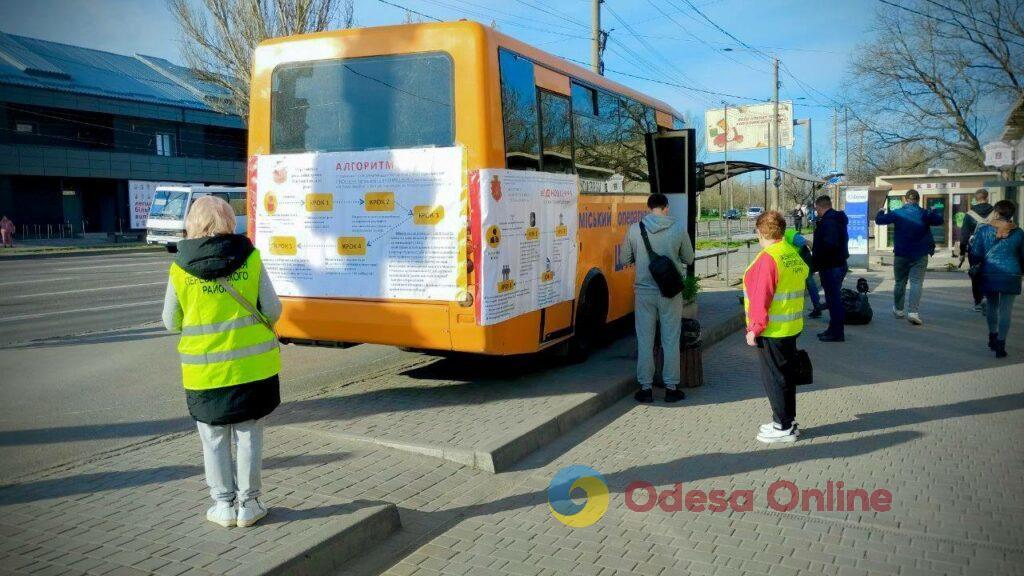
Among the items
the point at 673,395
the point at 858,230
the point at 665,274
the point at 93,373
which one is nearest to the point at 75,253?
the point at 93,373

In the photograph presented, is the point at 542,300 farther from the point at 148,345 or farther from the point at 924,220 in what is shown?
the point at 924,220

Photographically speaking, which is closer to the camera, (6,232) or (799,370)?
(799,370)

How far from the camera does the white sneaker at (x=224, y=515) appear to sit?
4258 millimetres

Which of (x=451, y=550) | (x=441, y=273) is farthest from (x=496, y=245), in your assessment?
(x=451, y=550)

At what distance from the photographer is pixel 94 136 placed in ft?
152

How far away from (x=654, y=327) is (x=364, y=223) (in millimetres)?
2898

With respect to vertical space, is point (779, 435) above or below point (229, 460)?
below

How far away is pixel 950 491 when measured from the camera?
16.6 ft

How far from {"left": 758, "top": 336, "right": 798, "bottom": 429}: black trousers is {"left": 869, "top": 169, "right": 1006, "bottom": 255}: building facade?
2091 cm

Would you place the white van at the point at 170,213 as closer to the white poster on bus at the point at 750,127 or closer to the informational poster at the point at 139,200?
the informational poster at the point at 139,200

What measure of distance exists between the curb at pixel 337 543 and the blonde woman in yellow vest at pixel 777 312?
10.0 ft

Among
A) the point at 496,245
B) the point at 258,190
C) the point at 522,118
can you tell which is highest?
the point at 522,118

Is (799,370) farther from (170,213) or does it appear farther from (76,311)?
(170,213)

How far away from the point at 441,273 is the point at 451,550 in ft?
9.52
